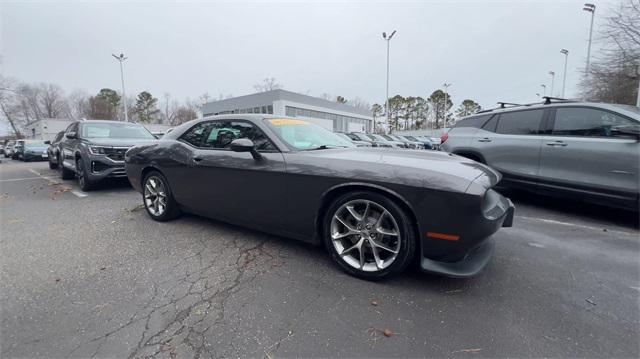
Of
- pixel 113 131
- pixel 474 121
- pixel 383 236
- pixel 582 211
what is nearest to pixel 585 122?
pixel 582 211

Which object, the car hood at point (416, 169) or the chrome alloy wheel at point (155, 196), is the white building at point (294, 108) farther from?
the car hood at point (416, 169)

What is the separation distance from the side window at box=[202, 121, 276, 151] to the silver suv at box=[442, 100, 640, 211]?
162 inches

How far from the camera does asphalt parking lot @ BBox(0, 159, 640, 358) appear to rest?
5.63 feet

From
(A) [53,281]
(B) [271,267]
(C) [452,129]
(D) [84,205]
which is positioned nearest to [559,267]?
(B) [271,267]

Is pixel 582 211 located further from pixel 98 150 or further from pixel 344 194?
pixel 98 150

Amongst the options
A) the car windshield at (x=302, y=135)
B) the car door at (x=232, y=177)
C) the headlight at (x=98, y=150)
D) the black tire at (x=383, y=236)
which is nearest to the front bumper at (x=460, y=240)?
the black tire at (x=383, y=236)

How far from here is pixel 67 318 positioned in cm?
197

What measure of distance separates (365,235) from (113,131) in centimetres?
706

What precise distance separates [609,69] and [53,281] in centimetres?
2429

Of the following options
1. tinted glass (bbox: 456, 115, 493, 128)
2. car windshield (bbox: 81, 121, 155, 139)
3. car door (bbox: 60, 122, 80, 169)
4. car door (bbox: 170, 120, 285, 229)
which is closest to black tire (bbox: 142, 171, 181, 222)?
car door (bbox: 170, 120, 285, 229)

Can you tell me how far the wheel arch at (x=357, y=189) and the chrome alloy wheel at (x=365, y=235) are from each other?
11cm

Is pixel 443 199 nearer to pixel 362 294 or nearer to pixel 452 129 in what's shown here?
pixel 362 294

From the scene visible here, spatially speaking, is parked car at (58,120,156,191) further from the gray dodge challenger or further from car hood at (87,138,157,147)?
the gray dodge challenger

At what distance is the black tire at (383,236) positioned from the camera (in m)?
2.21
